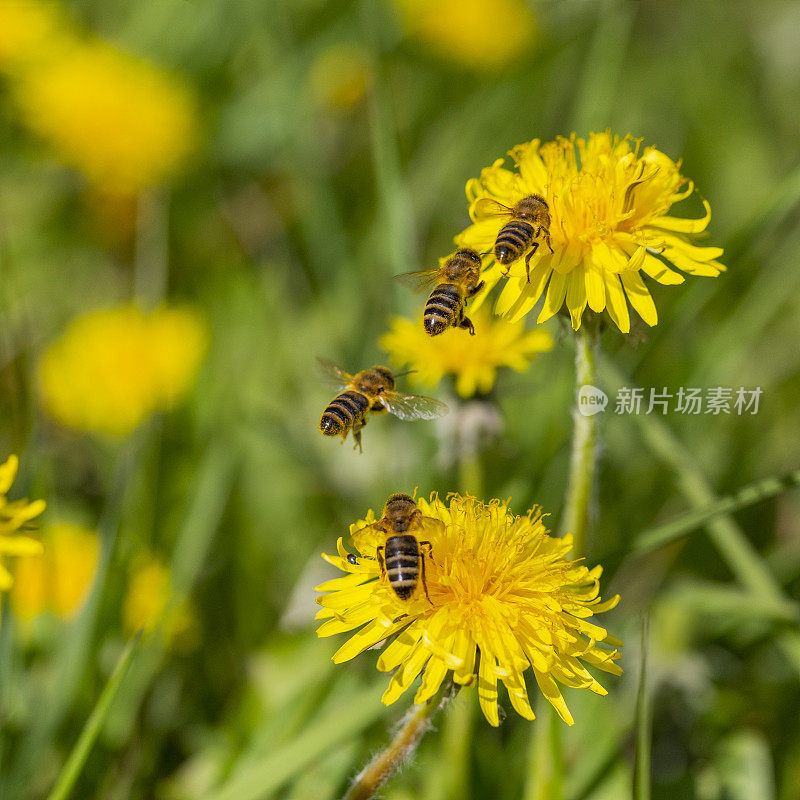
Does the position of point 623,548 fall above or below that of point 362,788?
above

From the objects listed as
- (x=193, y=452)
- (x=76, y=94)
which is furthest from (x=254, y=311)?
(x=76, y=94)

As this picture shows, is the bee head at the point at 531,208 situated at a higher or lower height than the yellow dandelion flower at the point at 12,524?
higher

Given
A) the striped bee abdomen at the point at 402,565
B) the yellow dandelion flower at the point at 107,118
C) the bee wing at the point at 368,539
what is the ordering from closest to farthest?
the striped bee abdomen at the point at 402,565, the bee wing at the point at 368,539, the yellow dandelion flower at the point at 107,118

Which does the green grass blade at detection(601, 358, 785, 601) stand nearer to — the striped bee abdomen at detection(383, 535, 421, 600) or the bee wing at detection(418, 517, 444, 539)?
A: the bee wing at detection(418, 517, 444, 539)

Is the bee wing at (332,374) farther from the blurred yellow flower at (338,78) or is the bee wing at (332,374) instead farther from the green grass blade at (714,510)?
the blurred yellow flower at (338,78)

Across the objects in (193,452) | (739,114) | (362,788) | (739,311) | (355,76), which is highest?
(739,114)

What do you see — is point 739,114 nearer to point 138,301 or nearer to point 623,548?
point 138,301

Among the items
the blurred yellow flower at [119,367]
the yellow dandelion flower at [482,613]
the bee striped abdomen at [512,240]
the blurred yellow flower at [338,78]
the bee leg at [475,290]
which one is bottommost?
the yellow dandelion flower at [482,613]

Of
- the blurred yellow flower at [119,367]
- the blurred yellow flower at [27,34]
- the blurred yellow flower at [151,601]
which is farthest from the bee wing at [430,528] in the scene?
the blurred yellow flower at [27,34]

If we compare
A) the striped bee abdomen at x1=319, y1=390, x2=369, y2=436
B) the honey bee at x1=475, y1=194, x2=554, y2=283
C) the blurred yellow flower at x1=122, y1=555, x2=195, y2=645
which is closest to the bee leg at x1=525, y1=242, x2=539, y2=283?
the honey bee at x1=475, y1=194, x2=554, y2=283
